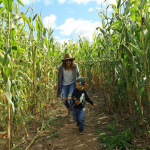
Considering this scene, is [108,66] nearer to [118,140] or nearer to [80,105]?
[80,105]

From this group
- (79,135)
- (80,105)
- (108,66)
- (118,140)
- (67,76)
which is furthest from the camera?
(67,76)

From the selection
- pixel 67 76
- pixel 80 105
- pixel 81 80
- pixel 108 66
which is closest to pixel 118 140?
pixel 80 105

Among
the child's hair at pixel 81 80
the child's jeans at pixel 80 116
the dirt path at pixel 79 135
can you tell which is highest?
the child's hair at pixel 81 80

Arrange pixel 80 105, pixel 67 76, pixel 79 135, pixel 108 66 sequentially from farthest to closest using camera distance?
pixel 67 76 < pixel 108 66 < pixel 80 105 < pixel 79 135

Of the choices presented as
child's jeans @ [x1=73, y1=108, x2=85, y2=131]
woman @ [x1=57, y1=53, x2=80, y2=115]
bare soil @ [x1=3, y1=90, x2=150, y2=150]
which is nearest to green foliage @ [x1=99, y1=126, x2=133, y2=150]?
bare soil @ [x1=3, y1=90, x2=150, y2=150]

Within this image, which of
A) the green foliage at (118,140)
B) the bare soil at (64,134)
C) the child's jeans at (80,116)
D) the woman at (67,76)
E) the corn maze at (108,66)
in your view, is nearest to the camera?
the corn maze at (108,66)

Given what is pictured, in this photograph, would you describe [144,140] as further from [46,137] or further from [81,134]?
[46,137]

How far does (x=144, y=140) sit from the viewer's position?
259 centimetres

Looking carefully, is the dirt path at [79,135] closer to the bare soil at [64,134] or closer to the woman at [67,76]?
the bare soil at [64,134]

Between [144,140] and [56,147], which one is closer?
[144,140]

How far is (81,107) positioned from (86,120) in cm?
75

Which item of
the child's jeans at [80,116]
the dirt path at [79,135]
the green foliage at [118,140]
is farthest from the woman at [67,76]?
the green foliage at [118,140]

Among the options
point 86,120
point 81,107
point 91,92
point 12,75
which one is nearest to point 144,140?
point 81,107

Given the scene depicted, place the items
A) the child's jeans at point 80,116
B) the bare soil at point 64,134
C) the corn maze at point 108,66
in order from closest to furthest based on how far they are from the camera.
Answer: the corn maze at point 108,66
the bare soil at point 64,134
the child's jeans at point 80,116
